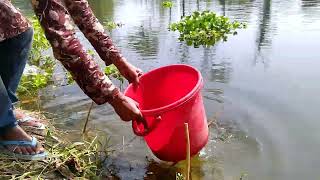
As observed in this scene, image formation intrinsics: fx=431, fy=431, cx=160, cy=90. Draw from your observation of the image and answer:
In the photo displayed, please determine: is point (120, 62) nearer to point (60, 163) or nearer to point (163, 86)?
point (163, 86)

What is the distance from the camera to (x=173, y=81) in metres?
3.06

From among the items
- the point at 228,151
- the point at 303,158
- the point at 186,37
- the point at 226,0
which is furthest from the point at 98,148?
the point at 226,0

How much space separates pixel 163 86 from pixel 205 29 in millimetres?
5388

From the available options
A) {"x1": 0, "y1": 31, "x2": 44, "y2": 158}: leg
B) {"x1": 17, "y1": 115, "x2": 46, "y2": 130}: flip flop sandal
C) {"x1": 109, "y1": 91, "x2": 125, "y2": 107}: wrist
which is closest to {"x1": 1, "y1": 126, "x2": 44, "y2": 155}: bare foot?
{"x1": 0, "y1": 31, "x2": 44, "y2": 158}: leg

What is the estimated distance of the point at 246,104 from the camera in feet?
13.2

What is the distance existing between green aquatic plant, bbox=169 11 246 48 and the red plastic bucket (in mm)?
4347

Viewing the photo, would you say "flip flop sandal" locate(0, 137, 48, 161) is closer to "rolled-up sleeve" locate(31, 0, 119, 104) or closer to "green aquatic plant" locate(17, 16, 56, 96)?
"rolled-up sleeve" locate(31, 0, 119, 104)

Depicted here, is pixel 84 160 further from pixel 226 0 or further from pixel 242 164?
pixel 226 0

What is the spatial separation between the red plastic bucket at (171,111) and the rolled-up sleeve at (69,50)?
264mm

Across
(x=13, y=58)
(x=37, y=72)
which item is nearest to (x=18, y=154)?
(x=13, y=58)

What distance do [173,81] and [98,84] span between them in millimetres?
1058

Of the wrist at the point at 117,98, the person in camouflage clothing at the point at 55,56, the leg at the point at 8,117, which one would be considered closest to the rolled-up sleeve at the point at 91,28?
the person in camouflage clothing at the point at 55,56

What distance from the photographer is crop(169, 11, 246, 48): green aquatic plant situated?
767 centimetres

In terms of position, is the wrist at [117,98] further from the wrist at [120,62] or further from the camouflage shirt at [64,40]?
the wrist at [120,62]
